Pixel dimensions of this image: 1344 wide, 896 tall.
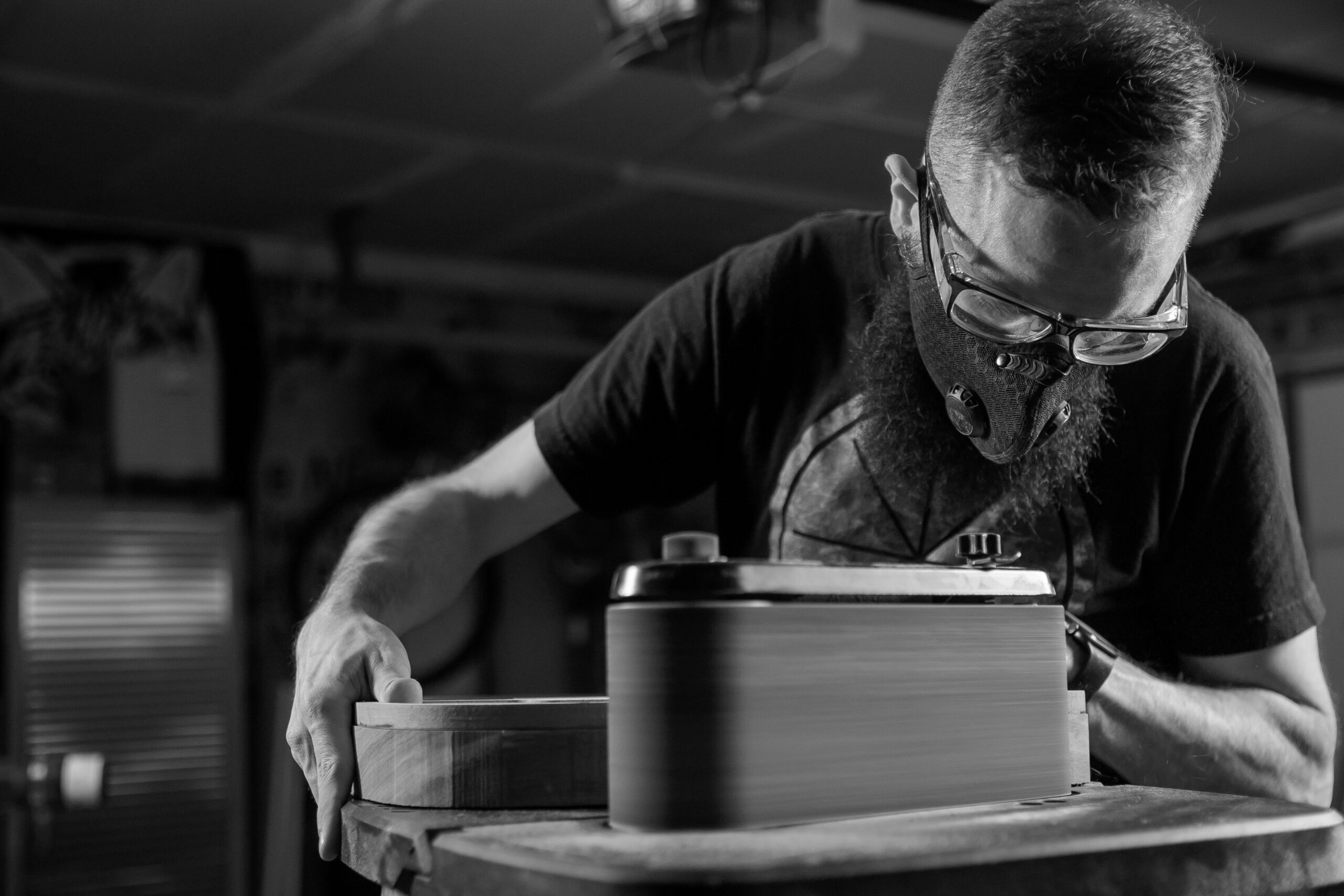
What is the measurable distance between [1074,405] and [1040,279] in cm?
24

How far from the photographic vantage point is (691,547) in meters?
0.83

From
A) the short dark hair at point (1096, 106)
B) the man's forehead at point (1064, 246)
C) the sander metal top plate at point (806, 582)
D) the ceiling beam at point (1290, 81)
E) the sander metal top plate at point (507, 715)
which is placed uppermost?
the ceiling beam at point (1290, 81)

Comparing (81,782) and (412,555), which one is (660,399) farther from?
(81,782)

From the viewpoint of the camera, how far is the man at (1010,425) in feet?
3.68

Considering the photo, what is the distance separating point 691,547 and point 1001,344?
50 centimetres

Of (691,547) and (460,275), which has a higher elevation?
(460,275)

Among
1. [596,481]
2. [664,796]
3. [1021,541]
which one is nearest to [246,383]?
[596,481]

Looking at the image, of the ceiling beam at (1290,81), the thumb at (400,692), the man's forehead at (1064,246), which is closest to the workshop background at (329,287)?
the ceiling beam at (1290,81)

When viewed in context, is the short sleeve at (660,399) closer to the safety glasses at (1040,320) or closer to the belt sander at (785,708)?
the safety glasses at (1040,320)

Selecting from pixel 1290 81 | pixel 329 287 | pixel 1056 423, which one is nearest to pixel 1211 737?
pixel 1056 423

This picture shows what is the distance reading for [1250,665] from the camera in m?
1.42

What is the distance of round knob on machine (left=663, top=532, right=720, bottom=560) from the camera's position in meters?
0.82

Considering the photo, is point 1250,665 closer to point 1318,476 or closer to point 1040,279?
point 1040,279

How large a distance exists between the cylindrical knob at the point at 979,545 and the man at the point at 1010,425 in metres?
0.22
